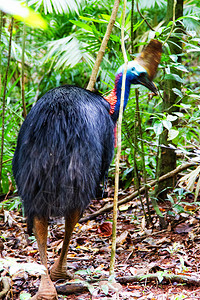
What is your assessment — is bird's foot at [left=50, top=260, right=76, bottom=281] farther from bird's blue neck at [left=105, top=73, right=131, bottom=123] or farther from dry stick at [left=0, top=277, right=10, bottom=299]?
bird's blue neck at [left=105, top=73, right=131, bottom=123]

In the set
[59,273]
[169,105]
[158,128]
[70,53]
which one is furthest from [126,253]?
[70,53]

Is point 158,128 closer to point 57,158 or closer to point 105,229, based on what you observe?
point 57,158

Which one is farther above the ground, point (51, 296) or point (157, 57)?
point (157, 57)

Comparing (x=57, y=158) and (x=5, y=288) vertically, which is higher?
(x=57, y=158)

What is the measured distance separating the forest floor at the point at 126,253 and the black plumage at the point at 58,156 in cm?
Answer: 43

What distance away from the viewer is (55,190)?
2.11 meters

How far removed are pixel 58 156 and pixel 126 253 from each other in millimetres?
1359

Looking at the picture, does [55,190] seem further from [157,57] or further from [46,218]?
[157,57]

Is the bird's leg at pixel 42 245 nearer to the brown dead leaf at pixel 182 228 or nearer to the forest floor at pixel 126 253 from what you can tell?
the forest floor at pixel 126 253

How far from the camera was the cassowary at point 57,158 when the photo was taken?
6.89ft

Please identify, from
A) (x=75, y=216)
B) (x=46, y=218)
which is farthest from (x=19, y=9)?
(x=75, y=216)

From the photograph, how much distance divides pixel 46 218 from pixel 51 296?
430mm

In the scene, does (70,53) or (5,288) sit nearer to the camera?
(5,288)

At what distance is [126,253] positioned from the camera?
123 inches
